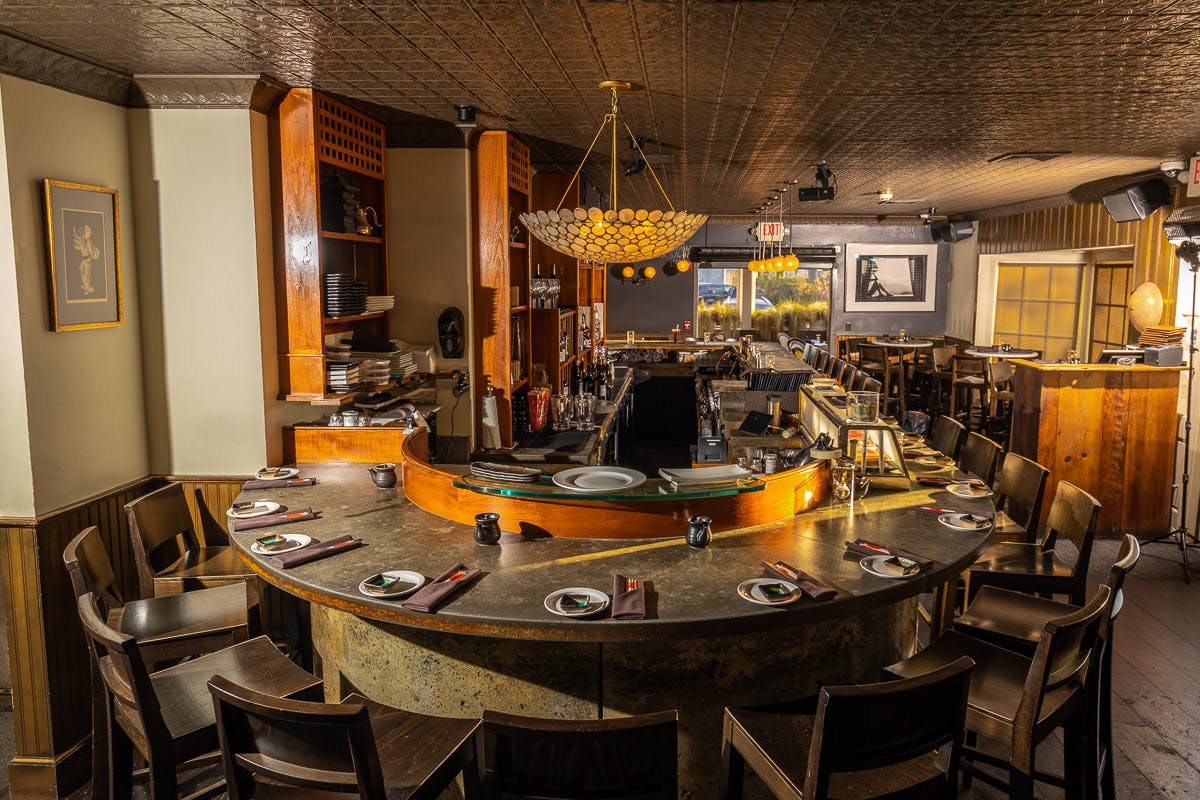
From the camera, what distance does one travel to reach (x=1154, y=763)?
3.42m

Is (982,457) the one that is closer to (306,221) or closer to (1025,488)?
(1025,488)

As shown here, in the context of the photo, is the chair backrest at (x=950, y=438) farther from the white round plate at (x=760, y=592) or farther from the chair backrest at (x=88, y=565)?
the chair backrest at (x=88, y=565)

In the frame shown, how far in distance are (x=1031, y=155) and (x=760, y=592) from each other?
198 inches

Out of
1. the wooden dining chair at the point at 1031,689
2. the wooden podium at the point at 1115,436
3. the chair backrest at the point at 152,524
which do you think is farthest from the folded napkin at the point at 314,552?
the wooden podium at the point at 1115,436

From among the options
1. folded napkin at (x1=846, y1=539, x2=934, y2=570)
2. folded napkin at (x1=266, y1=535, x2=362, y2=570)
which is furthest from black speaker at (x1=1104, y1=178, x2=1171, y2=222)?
folded napkin at (x1=266, y1=535, x2=362, y2=570)

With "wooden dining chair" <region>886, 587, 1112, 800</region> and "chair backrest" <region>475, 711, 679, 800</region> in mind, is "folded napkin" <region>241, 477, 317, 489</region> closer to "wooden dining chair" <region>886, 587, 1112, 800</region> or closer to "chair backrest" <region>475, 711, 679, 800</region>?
"chair backrest" <region>475, 711, 679, 800</region>

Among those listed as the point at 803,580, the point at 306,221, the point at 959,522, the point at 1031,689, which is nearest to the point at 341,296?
the point at 306,221

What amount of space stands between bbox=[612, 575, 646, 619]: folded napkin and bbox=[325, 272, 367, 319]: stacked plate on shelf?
96.9 inches

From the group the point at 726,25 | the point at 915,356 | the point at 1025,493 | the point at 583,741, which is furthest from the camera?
the point at 915,356

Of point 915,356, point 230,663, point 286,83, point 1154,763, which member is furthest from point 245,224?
point 915,356

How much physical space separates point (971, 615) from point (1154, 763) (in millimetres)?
1090

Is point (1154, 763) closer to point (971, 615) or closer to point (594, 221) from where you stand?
point (971, 615)

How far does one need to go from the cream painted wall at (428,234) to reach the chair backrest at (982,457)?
300cm

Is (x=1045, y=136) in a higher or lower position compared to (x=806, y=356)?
higher
